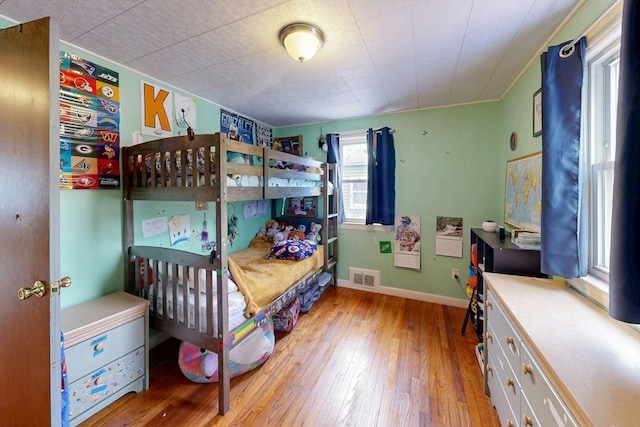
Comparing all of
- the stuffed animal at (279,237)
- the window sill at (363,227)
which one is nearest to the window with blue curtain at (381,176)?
the window sill at (363,227)

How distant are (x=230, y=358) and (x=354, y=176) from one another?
8.56ft

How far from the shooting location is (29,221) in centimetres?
93

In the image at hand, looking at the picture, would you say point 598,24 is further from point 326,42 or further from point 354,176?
point 354,176

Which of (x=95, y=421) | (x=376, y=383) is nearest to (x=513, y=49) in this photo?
(x=376, y=383)

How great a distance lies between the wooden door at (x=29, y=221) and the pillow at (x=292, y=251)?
1852mm

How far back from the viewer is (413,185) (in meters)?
3.13

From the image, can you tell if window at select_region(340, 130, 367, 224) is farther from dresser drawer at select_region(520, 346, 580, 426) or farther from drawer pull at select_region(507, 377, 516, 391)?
dresser drawer at select_region(520, 346, 580, 426)

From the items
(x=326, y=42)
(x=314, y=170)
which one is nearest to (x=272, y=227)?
(x=314, y=170)

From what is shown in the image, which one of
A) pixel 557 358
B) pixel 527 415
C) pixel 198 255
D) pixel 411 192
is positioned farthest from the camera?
pixel 411 192

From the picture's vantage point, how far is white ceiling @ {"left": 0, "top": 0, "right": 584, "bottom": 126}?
1.35 metres

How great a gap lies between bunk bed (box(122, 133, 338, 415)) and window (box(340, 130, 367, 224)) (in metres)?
1.45

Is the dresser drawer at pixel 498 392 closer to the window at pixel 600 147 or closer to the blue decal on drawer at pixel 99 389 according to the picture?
the window at pixel 600 147

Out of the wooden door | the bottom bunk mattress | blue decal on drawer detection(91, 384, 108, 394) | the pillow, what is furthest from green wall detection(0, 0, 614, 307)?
the wooden door

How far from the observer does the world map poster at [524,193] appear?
1811 mm
